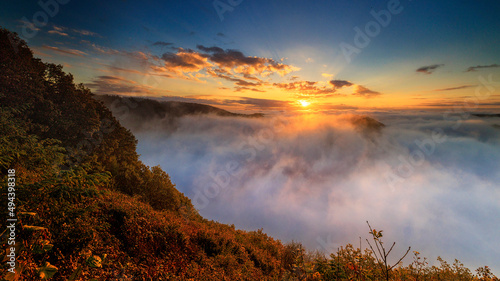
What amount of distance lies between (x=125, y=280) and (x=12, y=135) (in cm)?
974

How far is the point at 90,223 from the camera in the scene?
18.2ft

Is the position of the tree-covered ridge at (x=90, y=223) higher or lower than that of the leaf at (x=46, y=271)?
lower

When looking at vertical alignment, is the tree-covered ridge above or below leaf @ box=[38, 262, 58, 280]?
below

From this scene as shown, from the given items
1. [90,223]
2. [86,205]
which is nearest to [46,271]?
[90,223]

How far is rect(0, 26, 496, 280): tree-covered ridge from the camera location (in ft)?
14.0

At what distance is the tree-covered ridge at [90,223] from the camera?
14.0 feet

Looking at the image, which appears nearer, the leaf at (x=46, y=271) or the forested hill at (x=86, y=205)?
the leaf at (x=46, y=271)

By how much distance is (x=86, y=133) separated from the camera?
553 inches

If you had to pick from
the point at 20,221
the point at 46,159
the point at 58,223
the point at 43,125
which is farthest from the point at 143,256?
the point at 43,125

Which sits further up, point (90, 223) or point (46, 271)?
point (46, 271)

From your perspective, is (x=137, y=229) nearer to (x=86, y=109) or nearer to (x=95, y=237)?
(x=95, y=237)

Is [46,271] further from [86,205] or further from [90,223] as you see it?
[86,205]

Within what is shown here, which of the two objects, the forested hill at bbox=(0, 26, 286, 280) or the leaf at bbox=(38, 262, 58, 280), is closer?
the leaf at bbox=(38, 262, 58, 280)

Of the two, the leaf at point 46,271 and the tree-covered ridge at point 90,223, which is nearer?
the leaf at point 46,271
